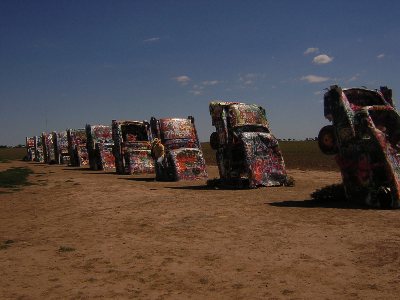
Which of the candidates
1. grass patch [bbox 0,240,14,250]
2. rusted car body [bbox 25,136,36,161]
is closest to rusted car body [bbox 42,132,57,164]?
rusted car body [bbox 25,136,36,161]

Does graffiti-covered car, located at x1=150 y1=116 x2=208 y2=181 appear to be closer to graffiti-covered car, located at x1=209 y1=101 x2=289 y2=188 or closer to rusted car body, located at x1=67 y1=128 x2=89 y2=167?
graffiti-covered car, located at x1=209 y1=101 x2=289 y2=188

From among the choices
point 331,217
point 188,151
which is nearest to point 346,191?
point 331,217

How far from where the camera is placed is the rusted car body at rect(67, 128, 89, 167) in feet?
87.2

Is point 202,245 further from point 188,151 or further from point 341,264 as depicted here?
point 188,151

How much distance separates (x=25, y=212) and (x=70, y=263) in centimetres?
408

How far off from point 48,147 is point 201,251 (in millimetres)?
30565

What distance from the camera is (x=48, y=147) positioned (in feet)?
108

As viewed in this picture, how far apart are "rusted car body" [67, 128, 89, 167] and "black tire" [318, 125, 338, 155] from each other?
67.2 ft

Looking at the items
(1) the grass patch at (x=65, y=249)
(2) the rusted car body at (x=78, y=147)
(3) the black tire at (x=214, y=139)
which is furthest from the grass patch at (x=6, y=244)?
(2) the rusted car body at (x=78, y=147)

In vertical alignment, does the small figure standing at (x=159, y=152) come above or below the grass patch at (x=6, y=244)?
above

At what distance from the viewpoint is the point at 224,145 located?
12156mm

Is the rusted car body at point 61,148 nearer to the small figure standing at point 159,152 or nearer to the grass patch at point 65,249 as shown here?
the small figure standing at point 159,152

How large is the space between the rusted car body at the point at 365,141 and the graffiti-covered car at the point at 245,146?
2.92 m

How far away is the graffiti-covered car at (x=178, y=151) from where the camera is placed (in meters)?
14.6
